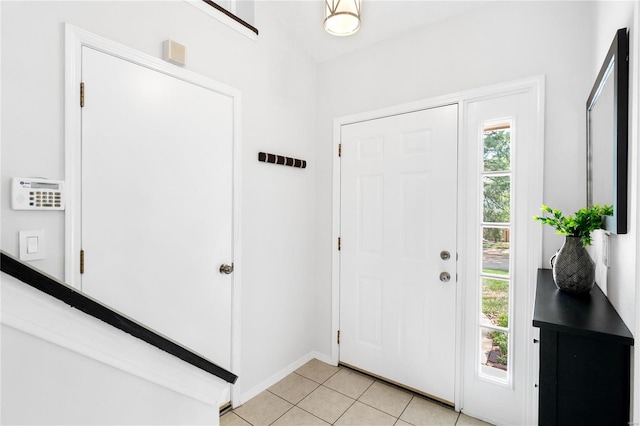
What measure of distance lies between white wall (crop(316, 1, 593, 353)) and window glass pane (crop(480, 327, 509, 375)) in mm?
590

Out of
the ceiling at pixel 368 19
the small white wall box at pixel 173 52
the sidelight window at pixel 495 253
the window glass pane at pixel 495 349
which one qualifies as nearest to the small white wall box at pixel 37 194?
the small white wall box at pixel 173 52

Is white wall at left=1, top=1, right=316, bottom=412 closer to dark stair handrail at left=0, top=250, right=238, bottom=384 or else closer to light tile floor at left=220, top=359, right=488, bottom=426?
light tile floor at left=220, top=359, right=488, bottom=426

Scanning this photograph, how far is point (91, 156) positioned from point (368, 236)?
1.87 metres

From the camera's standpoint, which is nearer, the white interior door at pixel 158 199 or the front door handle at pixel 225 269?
the white interior door at pixel 158 199

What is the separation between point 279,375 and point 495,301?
1687mm

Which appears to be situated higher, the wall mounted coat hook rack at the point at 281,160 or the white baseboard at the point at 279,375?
the wall mounted coat hook rack at the point at 281,160

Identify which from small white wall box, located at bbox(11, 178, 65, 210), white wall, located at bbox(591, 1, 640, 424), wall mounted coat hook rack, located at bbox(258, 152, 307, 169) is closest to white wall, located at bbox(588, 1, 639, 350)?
white wall, located at bbox(591, 1, 640, 424)

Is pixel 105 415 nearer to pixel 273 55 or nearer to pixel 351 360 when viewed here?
pixel 351 360

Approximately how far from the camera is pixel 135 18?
1.64 m

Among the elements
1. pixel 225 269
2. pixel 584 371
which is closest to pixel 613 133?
pixel 584 371

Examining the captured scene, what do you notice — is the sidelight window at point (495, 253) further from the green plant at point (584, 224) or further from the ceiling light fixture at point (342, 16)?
the ceiling light fixture at point (342, 16)

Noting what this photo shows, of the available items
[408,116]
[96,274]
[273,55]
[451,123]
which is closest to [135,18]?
[273,55]

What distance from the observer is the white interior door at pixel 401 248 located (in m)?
2.19

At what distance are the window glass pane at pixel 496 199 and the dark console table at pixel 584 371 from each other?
1.07 m
